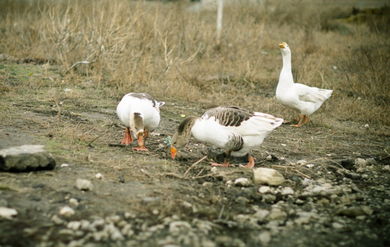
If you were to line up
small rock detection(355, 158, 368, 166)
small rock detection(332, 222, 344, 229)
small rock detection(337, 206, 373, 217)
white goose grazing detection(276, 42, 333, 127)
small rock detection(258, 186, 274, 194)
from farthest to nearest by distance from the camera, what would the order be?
white goose grazing detection(276, 42, 333, 127), small rock detection(355, 158, 368, 166), small rock detection(258, 186, 274, 194), small rock detection(337, 206, 373, 217), small rock detection(332, 222, 344, 229)

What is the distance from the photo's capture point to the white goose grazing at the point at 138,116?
18.9 feet

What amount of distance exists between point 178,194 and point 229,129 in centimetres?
134

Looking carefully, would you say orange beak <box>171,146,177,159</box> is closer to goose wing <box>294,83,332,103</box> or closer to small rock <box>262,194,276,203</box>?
small rock <box>262,194,276,203</box>

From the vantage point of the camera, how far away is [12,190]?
4.17 m

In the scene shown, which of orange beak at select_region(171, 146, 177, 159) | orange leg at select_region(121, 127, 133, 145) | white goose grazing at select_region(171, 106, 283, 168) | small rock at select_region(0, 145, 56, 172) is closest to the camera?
small rock at select_region(0, 145, 56, 172)

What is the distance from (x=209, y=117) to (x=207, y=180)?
0.86 m

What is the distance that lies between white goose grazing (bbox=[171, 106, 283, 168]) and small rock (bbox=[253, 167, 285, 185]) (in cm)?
55

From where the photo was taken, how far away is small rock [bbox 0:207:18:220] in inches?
144

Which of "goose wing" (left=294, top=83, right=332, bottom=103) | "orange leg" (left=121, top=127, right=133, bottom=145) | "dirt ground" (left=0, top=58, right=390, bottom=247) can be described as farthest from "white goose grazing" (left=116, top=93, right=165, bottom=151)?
"goose wing" (left=294, top=83, right=332, bottom=103)

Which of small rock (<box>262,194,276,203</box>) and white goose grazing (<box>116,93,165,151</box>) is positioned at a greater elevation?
white goose grazing (<box>116,93,165,151</box>)

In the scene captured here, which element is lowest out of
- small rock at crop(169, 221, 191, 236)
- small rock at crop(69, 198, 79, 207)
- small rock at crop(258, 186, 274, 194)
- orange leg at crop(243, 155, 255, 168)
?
orange leg at crop(243, 155, 255, 168)

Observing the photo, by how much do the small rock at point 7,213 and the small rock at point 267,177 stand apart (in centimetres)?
255

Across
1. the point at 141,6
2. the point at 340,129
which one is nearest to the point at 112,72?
the point at 141,6

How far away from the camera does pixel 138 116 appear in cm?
573
